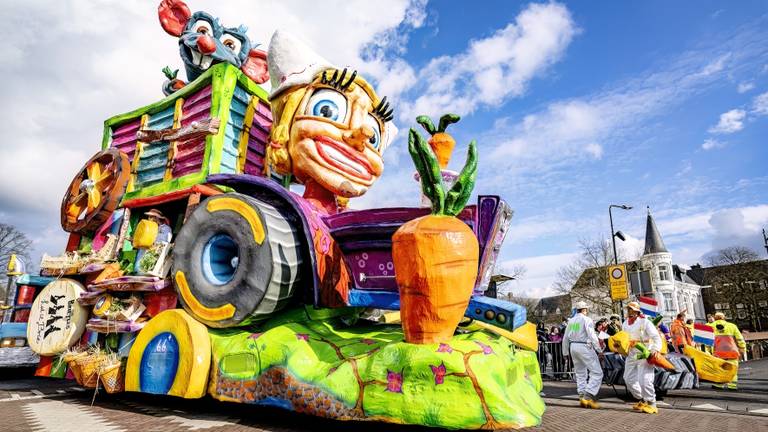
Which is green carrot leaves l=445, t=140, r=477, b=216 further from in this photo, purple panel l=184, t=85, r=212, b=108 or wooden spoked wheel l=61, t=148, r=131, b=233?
wooden spoked wheel l=61, t=148, r=131, b=233

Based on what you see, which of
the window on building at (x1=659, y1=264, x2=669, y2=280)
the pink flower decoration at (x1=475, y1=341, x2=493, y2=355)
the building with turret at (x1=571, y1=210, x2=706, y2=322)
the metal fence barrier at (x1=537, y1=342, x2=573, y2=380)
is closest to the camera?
the pink flower decoration at (x1=475, y1=341, x2=493, y2=355)

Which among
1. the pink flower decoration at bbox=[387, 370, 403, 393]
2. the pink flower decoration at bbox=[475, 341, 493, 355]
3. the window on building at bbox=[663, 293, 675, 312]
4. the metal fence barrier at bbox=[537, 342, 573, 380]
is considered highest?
the window on building at bbox=[663, 293, 675, 312]

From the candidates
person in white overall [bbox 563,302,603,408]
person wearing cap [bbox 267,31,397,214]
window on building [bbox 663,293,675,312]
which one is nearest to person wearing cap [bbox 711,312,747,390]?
person in white overall [bbox 563,302,603,408]

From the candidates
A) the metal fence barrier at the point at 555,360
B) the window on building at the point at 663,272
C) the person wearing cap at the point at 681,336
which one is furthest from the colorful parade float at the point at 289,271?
the window on building at the point at 663,272

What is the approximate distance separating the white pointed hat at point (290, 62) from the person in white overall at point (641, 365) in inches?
235

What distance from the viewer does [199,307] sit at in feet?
18.2

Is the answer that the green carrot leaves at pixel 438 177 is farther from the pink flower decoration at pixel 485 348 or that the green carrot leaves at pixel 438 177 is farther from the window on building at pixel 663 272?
the window on building at pixel 663 272

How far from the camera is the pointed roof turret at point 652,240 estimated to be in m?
38.1

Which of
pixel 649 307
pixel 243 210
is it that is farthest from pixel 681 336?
pixel 243 210

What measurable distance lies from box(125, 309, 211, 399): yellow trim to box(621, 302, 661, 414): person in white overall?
19.5ft

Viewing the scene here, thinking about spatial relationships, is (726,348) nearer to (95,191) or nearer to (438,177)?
(438,177)

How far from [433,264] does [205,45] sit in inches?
246

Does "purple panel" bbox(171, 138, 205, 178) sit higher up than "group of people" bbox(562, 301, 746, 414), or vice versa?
"purple panel" bbox(171, 138, 205, 178)

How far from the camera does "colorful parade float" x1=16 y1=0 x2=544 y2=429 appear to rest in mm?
4156
